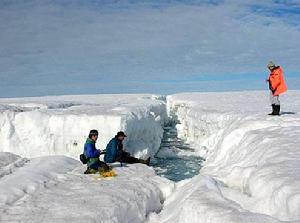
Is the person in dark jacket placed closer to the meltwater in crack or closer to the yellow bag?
the yellow bag

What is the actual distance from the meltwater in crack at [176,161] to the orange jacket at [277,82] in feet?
12.0

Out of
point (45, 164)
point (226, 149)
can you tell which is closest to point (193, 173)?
point (226, 149)

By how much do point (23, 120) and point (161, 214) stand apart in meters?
9.92

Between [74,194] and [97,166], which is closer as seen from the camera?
[74,194]

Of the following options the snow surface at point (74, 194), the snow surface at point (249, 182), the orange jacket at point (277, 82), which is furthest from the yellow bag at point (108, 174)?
the orange jacket at point (277, 82)

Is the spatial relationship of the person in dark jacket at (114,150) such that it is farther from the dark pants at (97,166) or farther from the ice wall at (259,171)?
the ice wall at (259,171)

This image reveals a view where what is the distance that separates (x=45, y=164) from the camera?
33.7 ft

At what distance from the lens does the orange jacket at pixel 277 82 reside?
488 inches

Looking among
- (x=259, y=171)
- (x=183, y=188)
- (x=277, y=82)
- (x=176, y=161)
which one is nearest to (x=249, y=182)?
(x=259, y=171)

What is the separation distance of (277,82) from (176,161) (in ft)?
19.3

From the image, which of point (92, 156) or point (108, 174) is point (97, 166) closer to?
point (92, 156)

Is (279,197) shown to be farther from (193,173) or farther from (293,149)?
(193,173)

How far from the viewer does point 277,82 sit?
12.4m

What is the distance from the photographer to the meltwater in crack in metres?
14.1
